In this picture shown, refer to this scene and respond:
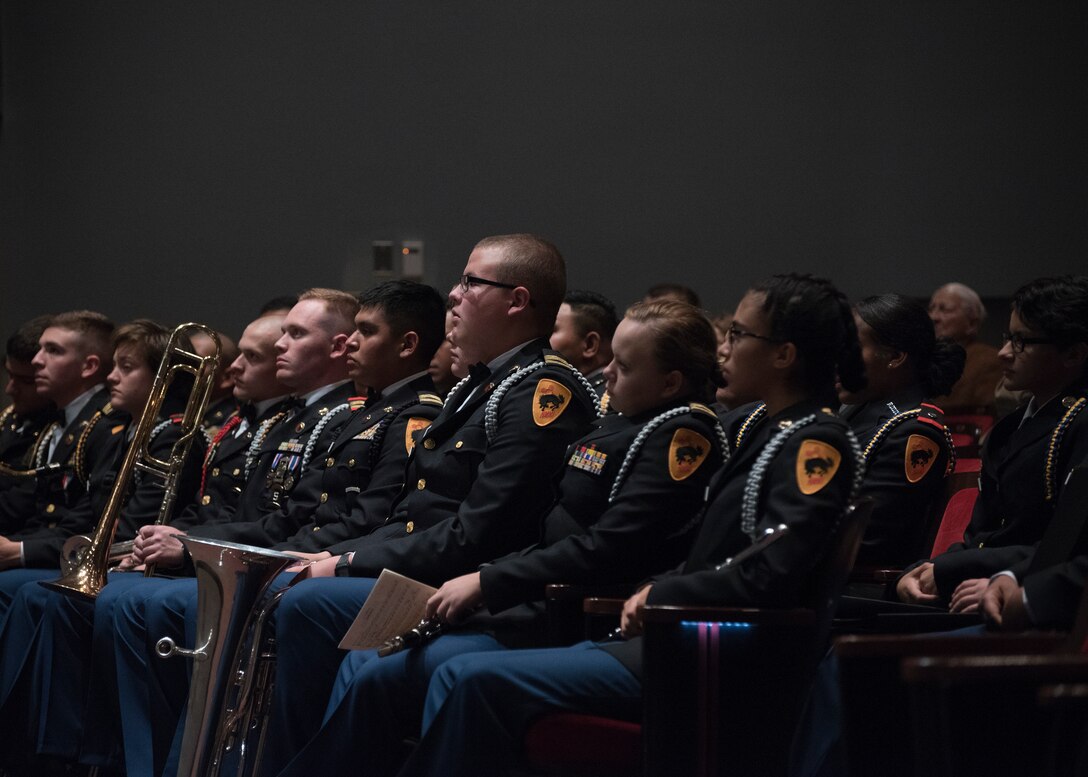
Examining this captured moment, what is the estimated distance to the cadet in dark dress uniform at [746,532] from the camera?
2.21 meters

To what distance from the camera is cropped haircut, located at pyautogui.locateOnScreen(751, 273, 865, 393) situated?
2.42m

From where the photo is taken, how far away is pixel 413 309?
3846mm

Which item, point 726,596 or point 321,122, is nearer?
point 726,596

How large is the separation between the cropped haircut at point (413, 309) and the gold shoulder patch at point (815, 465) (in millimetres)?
1799

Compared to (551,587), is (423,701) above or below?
below

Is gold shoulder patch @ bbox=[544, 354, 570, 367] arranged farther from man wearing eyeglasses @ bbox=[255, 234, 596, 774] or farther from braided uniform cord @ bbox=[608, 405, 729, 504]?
braided uniform cord @ bbox=[608, 405, 729, 504]

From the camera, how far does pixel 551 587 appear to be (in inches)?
102

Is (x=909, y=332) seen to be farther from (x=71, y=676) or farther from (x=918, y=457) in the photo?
(x=71, y=676)

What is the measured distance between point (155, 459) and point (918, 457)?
7.73 feet

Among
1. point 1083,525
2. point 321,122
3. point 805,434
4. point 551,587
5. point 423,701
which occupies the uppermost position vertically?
point 321,122

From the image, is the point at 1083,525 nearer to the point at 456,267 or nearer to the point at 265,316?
the point at 265,316

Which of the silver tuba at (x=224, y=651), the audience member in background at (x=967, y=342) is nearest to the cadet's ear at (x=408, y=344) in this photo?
the silver tuba at (x=224, y=651)

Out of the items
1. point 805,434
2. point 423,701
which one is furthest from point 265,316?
point 805,434

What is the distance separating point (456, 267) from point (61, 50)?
253 cm
